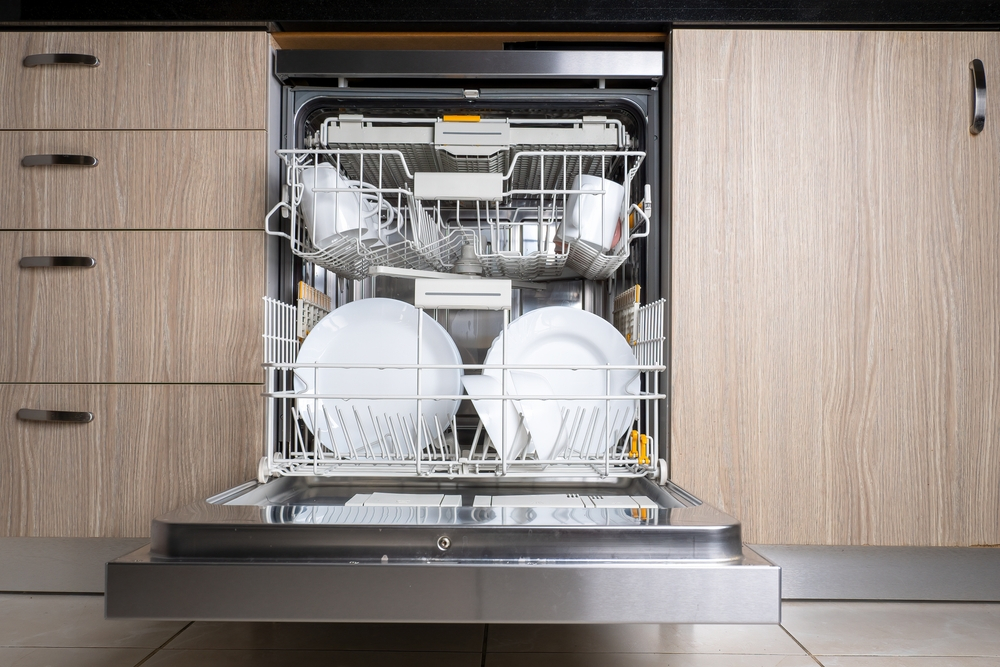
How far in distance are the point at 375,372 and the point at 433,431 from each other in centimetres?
14

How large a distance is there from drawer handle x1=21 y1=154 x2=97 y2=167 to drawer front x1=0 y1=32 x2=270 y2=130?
0.18ft

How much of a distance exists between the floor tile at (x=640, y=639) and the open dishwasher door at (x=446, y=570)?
1.33ft

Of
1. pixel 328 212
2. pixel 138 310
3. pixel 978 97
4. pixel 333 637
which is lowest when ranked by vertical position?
pixel 333 637

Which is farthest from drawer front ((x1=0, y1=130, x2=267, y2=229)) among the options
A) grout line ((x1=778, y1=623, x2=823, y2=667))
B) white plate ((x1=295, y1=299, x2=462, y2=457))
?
grout line ((x1=778, y1=623, x2=823, y2=667))

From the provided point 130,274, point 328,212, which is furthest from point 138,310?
point 328,212

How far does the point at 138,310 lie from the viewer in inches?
44.2

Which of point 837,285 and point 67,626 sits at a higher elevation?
point 837,285

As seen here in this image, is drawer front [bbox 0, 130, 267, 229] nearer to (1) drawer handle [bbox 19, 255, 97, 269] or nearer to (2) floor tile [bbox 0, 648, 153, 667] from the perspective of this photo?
(1) drawer handle [bbox 19, 255, 97, 269]

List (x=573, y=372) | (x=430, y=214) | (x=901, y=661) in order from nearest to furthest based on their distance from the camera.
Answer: (x=901, y=661) → (x=573, y=372) → (x=430, y=214)

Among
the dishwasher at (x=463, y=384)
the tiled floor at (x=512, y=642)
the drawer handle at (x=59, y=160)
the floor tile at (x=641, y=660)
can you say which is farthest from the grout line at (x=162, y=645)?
the drawer handle at (x=59, y=160)

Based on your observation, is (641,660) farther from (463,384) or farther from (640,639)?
(463,384)

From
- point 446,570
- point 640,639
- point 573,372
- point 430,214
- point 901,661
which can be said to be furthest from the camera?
point 430,214

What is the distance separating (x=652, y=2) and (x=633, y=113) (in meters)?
0.18

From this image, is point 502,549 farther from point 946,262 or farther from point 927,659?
point 946,262
